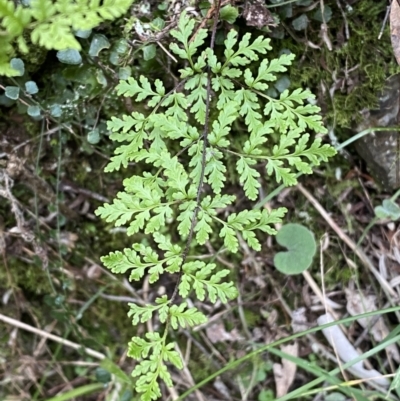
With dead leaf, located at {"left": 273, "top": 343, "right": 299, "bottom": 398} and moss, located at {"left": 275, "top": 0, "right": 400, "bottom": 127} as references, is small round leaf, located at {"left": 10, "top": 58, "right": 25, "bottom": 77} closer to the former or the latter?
moss, located at {"left": 275, "top": 0, "right": 400, "bottom": 127}

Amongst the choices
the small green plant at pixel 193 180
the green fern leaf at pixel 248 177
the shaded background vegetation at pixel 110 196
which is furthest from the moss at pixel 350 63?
the green fern leaf at pixel 248 177

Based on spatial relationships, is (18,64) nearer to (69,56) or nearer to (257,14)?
(69,56)

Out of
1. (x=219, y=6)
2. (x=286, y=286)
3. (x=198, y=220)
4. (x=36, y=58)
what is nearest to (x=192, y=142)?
(x=198, y=220)

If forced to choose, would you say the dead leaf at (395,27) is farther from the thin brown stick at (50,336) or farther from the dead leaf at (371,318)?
the thin brown stick at (50,336)

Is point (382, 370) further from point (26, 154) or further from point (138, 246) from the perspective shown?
point (26, 154)

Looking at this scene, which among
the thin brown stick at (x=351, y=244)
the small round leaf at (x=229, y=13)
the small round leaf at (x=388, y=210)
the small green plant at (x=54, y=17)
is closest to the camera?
the small green plant at (x=54, y=17)

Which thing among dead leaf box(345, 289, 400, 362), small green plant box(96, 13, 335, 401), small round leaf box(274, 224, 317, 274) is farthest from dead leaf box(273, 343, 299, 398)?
small green plant box(96, 13, 335, 401)
